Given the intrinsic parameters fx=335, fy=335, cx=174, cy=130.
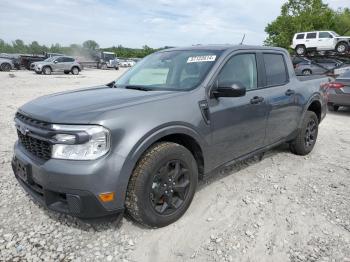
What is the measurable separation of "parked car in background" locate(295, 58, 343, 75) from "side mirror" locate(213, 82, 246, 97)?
A: 1679 cm

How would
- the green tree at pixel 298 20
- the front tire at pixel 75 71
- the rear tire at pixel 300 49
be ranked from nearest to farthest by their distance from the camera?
the rear tire at pixel 300 49 → the front tire at pixel 75 71 → the green tree at pixel 298 20

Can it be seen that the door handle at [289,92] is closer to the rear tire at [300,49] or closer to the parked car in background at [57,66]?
the rear tire at [300,49]

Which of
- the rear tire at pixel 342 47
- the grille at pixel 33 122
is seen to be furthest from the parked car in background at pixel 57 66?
the grille at pixel 33 122

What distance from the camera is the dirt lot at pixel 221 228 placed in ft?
9.36

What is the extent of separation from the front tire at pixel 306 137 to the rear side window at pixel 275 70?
90 cm

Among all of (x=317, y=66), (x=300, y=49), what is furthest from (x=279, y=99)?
(x=300, y=49)

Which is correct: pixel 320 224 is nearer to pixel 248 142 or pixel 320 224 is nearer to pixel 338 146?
pixel 248 142

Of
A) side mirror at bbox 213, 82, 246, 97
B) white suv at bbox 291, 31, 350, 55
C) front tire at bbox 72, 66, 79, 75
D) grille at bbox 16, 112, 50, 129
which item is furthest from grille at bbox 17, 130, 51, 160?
front tire at bbox 72, 66, 79, 75

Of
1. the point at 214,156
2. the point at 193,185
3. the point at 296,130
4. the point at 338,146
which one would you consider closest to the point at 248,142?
the point at 214,156

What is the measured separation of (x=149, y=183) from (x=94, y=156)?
56cm

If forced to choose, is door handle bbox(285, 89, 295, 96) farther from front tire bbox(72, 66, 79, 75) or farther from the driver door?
front tire bbox(72, 66, 79, 75)

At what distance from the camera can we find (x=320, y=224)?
11.0ft

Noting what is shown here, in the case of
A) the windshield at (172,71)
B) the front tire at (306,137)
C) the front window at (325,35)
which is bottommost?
the front tire at (306,137)

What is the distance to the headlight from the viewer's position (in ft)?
8.61
